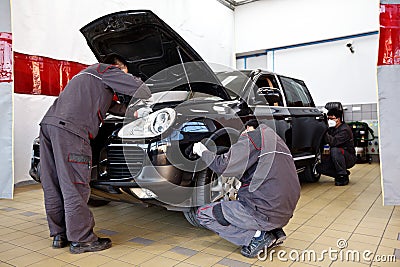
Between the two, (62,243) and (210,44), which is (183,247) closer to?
(62,243)

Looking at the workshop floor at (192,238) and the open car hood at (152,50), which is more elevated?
the open car hood at (152,50)

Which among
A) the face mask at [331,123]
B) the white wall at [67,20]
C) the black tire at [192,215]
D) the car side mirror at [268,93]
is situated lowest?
the black tire at [192,215]

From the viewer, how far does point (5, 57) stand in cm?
335

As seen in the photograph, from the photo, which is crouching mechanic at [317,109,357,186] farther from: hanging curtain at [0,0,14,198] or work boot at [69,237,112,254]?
hanging curtain at [0,0,14,198]

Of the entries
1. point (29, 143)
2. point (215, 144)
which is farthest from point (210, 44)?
point (215, 144)

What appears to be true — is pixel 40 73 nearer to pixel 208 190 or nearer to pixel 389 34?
pixel 208 190

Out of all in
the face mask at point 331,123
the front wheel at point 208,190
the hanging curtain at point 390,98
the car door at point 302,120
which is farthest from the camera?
the face mask at point 331,123

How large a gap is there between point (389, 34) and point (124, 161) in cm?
252

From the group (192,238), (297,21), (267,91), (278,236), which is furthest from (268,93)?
(297,21)

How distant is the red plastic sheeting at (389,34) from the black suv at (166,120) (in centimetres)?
107

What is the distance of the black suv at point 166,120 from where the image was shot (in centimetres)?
235

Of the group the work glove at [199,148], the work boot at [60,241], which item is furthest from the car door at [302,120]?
the work boot at [60,241]

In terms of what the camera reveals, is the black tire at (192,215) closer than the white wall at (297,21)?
Yes

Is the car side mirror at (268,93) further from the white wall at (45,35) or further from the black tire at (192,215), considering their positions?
the white wall at (45,35)
